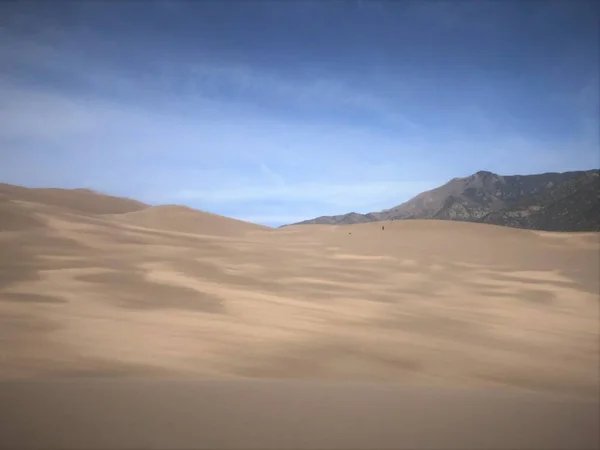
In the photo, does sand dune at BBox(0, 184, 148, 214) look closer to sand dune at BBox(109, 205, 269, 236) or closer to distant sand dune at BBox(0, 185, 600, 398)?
sand dune at BBox(109, 205, 269, 236)

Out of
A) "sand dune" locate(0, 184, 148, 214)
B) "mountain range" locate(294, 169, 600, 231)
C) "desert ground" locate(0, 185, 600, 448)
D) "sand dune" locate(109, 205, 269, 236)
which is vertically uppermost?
"mountain range" locate(294, 169, 600, 231)

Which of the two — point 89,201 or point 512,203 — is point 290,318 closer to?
point 89,201

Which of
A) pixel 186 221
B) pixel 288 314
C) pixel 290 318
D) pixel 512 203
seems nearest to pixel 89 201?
pixel 186 221

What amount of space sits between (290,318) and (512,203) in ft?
366

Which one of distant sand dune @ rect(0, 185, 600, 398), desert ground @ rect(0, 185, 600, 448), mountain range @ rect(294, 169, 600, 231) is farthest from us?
mountain range @ rect(294, 169, 600, 231)

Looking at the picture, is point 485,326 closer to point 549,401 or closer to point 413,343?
point 413,343

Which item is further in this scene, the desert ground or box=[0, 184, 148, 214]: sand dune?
box=[0, 184, 148, 214]: sand dune

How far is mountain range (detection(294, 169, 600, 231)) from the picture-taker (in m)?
72.9

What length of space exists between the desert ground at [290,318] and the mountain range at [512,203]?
64.6 meters

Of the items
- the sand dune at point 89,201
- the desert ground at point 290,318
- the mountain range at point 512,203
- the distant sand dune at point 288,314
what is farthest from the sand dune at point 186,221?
the mountain range at point 512,203

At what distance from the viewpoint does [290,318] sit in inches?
281

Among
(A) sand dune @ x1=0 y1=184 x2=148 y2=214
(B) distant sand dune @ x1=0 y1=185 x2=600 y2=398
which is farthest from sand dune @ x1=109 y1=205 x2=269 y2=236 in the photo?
(B) distant sand dune @ x1=0 y1=185 x2=600 y2=398

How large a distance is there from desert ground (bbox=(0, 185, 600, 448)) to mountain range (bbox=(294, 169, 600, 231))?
64559mm

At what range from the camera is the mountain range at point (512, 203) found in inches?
2872
